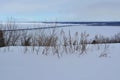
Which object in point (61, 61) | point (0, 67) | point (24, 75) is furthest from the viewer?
point (61, 61)

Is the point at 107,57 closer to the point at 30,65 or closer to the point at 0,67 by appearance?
the point at 30,65

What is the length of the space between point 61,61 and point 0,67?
3.22 ft

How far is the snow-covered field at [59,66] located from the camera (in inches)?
141

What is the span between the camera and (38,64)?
4.21m

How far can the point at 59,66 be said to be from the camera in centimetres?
408

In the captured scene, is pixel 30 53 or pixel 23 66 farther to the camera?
pixel 30 53

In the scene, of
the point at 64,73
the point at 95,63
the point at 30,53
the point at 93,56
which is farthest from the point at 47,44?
the point at 64,73

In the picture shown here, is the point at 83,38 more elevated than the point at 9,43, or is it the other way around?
the point at 83,38

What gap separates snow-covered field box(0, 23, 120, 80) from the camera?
3.57m

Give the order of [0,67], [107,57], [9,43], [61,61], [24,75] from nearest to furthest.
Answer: [24,75] → [0,67] → [61,61] → [107,57] → [9,43]

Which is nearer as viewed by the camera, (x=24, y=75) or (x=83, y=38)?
(x=24, y=75)

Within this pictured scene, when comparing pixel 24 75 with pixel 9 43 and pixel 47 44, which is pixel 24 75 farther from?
pixel 9 43

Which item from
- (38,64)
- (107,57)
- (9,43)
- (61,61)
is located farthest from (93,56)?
(9,43)

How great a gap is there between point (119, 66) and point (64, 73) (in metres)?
Answer: 0.90
